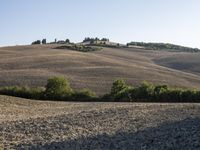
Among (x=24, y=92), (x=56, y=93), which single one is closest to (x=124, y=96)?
(x=56, y=93)

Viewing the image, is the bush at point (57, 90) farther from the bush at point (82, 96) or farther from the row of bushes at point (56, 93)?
the bush at point (82, 96)

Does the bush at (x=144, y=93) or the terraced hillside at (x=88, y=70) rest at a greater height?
the bush at (x=144, y=93)

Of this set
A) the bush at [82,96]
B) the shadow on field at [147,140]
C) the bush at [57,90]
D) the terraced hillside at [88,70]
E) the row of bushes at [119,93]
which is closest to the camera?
the shadow on field at [147,140]

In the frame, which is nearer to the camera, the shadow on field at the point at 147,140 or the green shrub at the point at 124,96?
the shadow on field at the point at 147,140

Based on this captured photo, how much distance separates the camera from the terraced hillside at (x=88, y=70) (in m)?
69.8

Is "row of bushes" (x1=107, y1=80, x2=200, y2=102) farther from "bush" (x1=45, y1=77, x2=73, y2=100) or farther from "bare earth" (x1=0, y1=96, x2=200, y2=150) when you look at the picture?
"bare earth" (x1=0, y1=96, x2=200, y2=150)

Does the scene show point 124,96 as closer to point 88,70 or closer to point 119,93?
point 119,93

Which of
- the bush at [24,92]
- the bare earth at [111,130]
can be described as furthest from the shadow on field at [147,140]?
the bush at [24,92]

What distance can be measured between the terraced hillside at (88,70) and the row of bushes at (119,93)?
24.7 ft

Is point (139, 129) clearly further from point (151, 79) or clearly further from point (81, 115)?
point (151, 79)

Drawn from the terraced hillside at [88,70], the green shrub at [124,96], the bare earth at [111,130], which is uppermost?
the bare earth at [111,130]

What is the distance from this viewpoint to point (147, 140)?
18109 mm

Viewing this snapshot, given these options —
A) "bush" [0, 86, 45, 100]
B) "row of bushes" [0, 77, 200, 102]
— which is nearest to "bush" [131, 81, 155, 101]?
"row of bushes" [0, 77, 200, 102]

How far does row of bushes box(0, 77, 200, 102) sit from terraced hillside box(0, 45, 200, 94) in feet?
24.7
